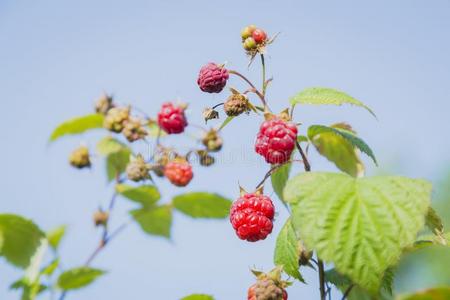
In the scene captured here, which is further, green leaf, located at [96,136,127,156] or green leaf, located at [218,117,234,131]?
green leaf, located at [218,117,234,131]

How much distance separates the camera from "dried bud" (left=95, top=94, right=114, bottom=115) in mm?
1775

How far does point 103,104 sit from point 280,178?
0.79 meters

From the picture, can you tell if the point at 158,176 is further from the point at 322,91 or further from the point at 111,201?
the point at 322,91

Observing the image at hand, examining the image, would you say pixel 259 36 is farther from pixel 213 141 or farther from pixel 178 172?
pixel 178 172

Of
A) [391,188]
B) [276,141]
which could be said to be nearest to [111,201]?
[276,141]

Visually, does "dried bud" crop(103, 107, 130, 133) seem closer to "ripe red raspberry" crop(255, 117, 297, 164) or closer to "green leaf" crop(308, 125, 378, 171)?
"ripe red raspberry" crop(255, 117, 297, 164)

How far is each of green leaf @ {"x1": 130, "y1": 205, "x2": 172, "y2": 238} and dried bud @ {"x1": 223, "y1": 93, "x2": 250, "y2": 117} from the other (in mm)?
476

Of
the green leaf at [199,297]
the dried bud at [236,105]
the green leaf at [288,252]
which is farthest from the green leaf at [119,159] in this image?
the green leaf at [288,252]

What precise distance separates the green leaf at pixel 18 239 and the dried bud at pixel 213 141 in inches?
22.1

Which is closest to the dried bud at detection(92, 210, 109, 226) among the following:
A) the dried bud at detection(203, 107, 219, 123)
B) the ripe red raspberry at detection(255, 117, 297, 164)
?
the ripe red raspberry at detection(255, 117, 297, 164)

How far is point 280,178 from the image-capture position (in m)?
2.32

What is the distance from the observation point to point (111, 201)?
1555 mm

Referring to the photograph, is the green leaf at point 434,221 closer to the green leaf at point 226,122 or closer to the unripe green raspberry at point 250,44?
the green leaf at point 226,122

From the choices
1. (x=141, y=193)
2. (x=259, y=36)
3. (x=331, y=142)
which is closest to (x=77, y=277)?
(x=141, y=193)
